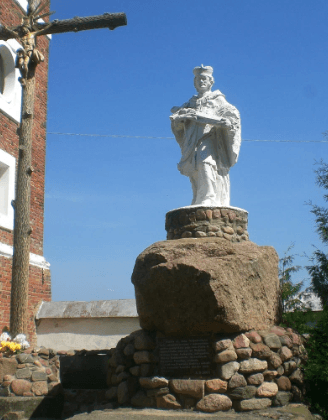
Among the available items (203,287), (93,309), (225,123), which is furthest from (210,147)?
(93,309)

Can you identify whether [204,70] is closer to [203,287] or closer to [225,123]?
[225,123]

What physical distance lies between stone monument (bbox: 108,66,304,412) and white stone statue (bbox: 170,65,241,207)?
2.72ft

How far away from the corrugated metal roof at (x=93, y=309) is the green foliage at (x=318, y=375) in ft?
12.5

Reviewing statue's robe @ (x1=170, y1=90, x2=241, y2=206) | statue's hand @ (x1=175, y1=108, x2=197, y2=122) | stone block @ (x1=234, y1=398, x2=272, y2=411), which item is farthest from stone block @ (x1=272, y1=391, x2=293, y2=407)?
statue's hand @ (x1=175, y1=108, x2=197, y2=122)

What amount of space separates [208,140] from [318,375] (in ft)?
11.2

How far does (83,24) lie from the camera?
9.36 meters

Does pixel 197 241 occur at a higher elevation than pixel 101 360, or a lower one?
higher

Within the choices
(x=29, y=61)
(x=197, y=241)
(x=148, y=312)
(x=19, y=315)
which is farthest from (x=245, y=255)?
(x=29, y=61)

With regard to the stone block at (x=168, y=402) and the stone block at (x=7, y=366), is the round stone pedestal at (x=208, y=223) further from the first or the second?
the stone block at (x=7, y=366)

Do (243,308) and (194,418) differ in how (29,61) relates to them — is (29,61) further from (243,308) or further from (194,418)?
(194,418)

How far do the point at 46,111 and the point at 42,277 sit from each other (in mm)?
4137

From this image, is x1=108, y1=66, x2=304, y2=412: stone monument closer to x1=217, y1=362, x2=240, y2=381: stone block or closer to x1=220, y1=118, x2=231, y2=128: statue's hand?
x1=217, y1=362, x2=240, y2=381: stone block

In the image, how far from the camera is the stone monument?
5.27m

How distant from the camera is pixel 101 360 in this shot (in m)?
6.86
